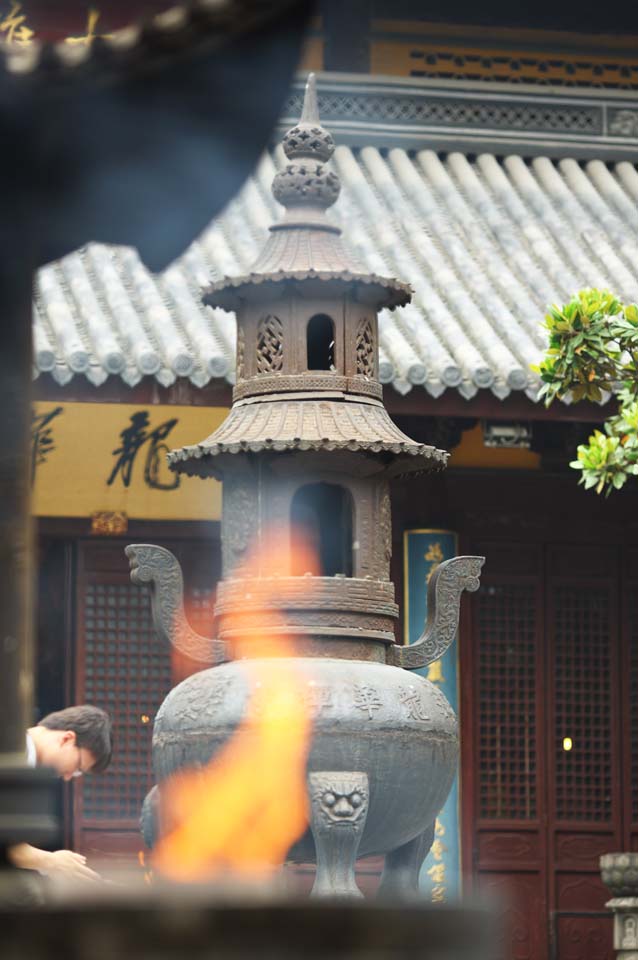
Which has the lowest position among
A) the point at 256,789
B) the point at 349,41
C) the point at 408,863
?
the point at 408,863

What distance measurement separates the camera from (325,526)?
8.27 meters

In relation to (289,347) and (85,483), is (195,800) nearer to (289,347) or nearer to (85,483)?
(289,347)

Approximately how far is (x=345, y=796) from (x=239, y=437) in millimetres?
1457

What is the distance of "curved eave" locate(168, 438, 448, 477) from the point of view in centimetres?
762

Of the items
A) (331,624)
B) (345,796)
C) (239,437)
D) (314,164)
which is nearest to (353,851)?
(345,796)

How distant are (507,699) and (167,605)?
3.58 metres

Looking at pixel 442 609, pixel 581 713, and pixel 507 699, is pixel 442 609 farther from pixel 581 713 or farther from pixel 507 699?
pixel 581 713

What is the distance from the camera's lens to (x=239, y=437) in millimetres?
7742

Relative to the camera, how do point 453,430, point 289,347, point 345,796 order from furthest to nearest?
point 453,430, point 289,347, point 345,796

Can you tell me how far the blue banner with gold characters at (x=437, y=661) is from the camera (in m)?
10.6

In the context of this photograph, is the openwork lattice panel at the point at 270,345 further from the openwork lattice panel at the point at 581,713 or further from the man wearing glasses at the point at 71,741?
the openwork lattice panel at the point at 581,713

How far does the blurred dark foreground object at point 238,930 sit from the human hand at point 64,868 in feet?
9.35

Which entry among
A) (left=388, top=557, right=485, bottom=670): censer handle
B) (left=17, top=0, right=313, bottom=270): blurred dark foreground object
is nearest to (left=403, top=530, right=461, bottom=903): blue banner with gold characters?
(left=388, top=557, right=485, bottom=670): censer handle

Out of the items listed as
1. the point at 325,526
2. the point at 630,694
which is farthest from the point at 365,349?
the point at 630,694
